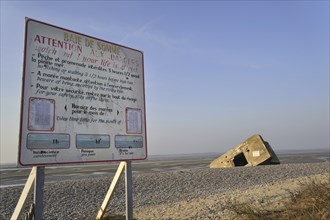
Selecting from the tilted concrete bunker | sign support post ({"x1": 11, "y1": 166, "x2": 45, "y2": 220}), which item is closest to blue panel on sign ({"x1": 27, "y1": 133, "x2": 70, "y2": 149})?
sign support post ({"x1": 11, "y1": 166, "x2": 45, "y2": 220})

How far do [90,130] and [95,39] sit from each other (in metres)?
1.43

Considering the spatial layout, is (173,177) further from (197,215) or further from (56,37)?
(56,37)

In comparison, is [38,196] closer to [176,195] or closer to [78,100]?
[78,100]

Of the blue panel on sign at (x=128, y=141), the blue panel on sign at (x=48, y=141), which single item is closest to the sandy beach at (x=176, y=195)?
the blue panel on sign at (x=128, y=141)

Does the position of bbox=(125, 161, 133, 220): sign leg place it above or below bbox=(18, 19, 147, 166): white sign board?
below

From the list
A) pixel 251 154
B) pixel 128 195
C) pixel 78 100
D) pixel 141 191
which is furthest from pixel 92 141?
pixel 251 154

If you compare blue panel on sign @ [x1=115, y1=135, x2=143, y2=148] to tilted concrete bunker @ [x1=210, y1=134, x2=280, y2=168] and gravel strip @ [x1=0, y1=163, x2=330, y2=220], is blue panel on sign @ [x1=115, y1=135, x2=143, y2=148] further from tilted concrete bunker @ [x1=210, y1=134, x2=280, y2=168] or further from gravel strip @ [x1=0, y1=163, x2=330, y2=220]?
tilted concrete bunker @ [x1=210, y1=134, x2=280, y2=168]

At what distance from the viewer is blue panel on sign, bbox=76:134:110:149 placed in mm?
4656

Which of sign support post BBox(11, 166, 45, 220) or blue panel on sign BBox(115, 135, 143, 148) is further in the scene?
blue panel on sign BBox(115, 135, 143, 148)

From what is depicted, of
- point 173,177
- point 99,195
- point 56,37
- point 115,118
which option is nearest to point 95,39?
point 56,37

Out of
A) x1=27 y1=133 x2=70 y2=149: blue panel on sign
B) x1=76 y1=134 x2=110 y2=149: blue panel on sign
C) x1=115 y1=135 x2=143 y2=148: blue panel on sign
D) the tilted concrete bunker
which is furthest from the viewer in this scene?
the tilted concrete bunker

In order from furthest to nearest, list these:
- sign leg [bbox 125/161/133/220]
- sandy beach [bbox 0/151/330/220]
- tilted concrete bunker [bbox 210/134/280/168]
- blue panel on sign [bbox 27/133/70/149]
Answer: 1. tilted concrete bunker [bbox 210/134/280/168]
2. sandy beach [bbox 0/151/330/220]
3. sign leg [bbox 125/161/133/220]
4. blue panel on sign [bbox 27/133/70/149]

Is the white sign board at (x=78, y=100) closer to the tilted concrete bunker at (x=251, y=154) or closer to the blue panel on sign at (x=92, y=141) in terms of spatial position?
the blue panel on sign at (x=92, y=141)

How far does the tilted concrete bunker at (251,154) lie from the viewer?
21562 millimetres
